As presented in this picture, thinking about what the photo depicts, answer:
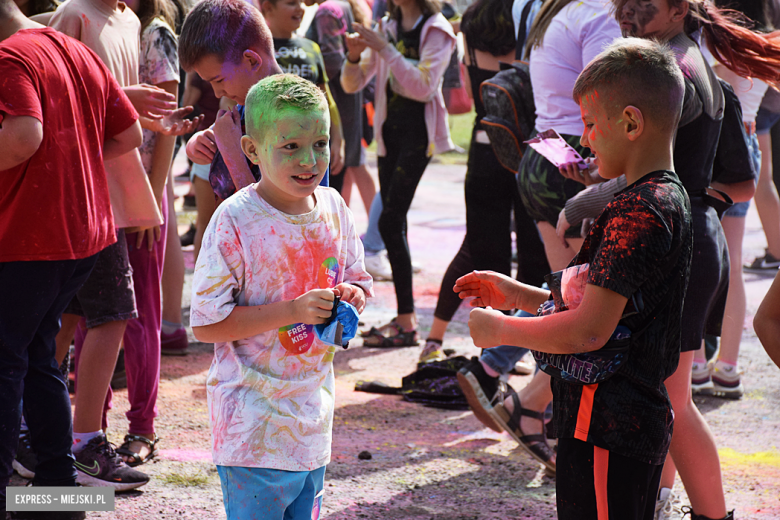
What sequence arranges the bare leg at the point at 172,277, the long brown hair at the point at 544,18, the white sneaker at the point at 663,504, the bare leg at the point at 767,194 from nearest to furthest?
the white sneaker at the point at 663,504
the long brown hair at the point at 544,18
the bare leg at the point at 172,277
the bare leg at the point at 767,194

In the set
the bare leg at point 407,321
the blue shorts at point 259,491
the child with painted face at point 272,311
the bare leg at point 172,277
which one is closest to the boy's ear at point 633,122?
the child with painted face at point 272,311

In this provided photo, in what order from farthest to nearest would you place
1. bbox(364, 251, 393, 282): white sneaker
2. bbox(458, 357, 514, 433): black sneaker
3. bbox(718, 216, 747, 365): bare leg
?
bbox(364, 251, 393, 282): white sneaker < bbox(718, 216, 747, 365): bare leg < bbox(458, 357, 514, 433): black sneaker

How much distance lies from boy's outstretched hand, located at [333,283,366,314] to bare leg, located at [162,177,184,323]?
9.64 ft

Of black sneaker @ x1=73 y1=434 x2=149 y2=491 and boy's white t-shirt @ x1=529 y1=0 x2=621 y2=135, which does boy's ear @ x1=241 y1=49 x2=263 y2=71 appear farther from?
black sneaker @ x1=73 y1=434 x2=149 y2=491

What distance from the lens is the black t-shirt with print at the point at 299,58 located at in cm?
417

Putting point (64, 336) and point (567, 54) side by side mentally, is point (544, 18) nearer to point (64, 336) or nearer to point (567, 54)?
point (567, 54)

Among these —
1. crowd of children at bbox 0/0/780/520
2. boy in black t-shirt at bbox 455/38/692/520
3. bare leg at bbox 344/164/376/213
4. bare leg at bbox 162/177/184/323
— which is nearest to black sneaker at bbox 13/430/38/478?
crowd of children at bbox 0/0/780/520

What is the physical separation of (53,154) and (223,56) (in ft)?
2.19

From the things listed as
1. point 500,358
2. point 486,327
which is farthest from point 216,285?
point 500,358

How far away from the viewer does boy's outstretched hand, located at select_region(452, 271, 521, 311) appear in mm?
2078

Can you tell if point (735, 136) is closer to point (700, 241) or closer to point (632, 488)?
point (700, 241)

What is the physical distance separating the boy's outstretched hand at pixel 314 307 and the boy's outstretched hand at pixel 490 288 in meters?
0.38

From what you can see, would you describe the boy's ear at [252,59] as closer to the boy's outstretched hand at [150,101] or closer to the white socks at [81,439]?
the boy's outstretched hand at [150,101]

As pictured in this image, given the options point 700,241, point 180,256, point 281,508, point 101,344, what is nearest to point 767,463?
point 700,241
